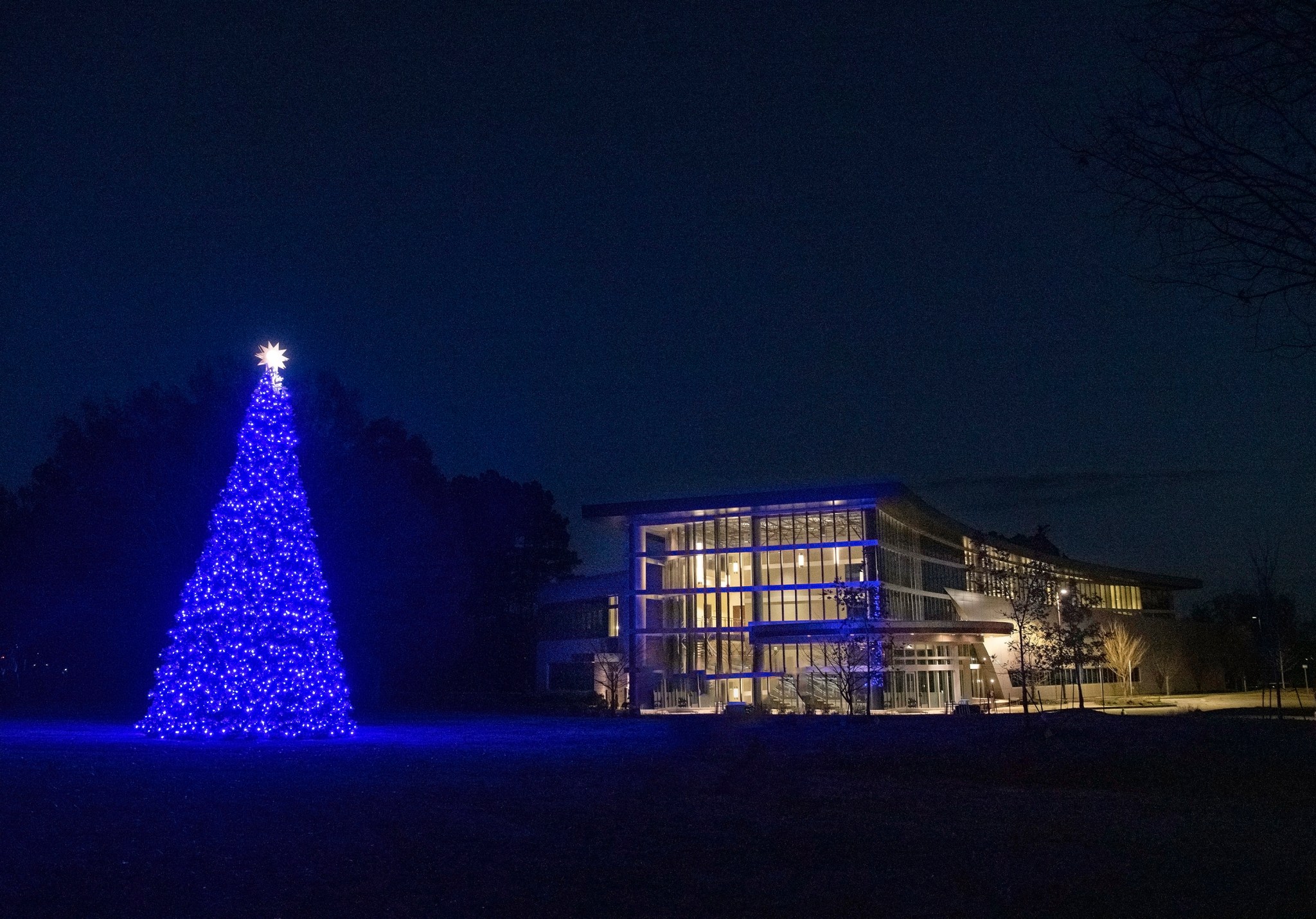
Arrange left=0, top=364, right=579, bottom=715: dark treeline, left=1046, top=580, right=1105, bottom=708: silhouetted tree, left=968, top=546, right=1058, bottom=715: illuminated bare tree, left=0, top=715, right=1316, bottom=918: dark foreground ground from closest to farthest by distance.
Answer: left=0, top=715, right=1316, bottom=918: dark foreground ground < left=968, top=546, right=1058, bottom=715: illuminated bare tree < left=1046, top=580, right=1105, bottom=708: silhouetted tree < left=0, top=364, right=579, bottom=715: dark treeline

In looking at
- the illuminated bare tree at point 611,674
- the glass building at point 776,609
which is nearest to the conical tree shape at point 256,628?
the illuminated bare tree at point 611,674

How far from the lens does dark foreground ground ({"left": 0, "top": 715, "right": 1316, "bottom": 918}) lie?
298 inches

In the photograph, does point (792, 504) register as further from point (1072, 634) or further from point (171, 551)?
point (171, 551)

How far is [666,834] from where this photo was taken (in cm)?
1034

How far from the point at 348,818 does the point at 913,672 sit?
41.0 metres

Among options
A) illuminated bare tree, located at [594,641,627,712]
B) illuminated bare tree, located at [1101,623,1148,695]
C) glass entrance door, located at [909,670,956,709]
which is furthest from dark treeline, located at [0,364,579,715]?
illuminated bare tree, located at [1101,623,1148,695]

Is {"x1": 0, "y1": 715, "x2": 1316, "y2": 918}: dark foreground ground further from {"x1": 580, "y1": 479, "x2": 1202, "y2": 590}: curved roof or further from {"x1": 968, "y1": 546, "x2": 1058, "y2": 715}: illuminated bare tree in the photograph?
{"x1": 580, "y1": 479, "x2": 1202, "y2": 590}: curved roof

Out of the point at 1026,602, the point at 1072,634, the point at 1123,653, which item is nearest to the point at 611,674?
the point at 1026,602

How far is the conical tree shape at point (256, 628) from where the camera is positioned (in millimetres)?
26328

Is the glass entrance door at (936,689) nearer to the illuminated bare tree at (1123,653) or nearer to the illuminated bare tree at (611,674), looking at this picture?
the illuminated bare tree at (611,674)

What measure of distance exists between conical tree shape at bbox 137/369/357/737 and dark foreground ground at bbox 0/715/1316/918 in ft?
18.4

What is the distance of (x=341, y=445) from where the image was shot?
52.1 metres

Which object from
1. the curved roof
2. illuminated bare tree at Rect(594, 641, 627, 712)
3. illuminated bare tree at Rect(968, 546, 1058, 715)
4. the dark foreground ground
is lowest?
the dark foreground ground

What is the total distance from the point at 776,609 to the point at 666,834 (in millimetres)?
42629
